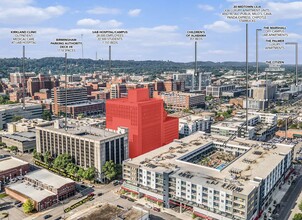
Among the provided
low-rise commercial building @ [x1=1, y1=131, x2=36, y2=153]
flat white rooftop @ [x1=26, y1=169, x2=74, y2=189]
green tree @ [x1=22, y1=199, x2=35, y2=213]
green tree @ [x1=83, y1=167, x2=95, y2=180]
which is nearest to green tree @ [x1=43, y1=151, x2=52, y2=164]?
flat white rooftop @ [x1=26, y1=169, x2=74, y2=189]

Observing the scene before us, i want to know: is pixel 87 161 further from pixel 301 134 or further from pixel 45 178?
pixel 301 134

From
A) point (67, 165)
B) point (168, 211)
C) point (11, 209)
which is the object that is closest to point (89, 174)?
point (67, 165)

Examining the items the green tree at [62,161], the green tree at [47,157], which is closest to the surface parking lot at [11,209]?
the green tree at [62,161]

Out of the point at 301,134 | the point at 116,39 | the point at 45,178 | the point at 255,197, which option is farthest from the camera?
the point at 301,134

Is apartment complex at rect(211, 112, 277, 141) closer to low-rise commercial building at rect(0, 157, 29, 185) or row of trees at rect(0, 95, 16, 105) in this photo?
low-rise commercial building at rect(0, 157, 29, 185)

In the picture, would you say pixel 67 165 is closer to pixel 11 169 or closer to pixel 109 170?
pixel 109 170

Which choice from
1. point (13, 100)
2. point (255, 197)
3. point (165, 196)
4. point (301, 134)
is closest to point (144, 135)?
point (165, 196)
